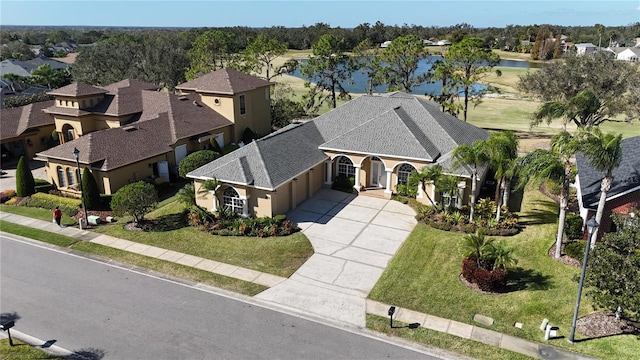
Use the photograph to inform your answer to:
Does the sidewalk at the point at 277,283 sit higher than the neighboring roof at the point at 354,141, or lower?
lower

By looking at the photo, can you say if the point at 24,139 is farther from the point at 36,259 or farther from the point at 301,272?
the point at 301,272

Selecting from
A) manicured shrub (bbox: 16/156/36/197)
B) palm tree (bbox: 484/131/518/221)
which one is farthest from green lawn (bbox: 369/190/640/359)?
manicured shrub (bbox: 16/156/36/197)

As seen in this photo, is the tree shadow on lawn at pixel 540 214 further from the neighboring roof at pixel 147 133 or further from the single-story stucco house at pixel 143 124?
the neighboring roof at pixel 147 133

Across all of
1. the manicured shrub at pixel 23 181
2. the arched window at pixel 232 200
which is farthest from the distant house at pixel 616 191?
the manicured shrub at pixel 23 181

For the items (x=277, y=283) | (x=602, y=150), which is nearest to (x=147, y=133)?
(x=277, y=283)

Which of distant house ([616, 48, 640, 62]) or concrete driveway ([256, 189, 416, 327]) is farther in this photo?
distant house ([616, 48, 640, 62])

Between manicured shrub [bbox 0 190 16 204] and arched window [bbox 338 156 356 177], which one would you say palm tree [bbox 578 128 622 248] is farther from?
manicured shrub [bbox 0 190 16 204]
